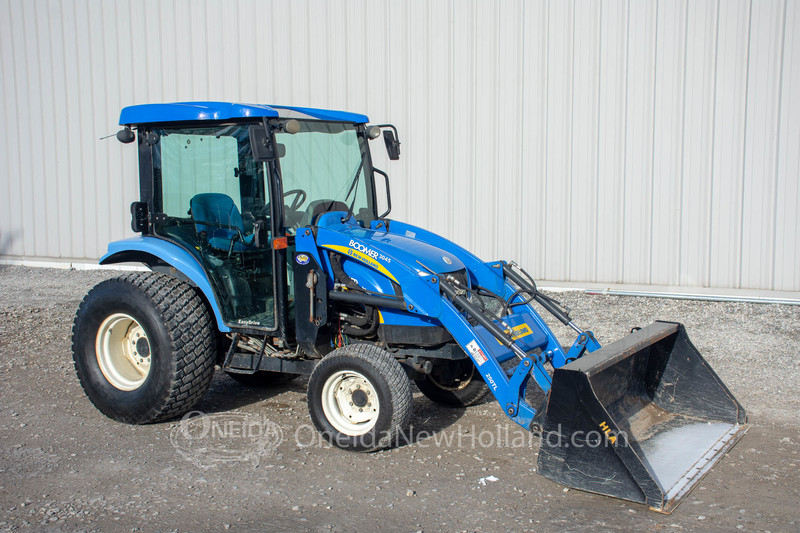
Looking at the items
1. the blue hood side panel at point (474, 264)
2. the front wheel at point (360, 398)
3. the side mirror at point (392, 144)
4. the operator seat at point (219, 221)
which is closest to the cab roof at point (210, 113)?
the side mirror at point (392, 144)

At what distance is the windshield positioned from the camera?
4.99 metres

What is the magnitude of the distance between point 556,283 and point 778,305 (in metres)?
2.42

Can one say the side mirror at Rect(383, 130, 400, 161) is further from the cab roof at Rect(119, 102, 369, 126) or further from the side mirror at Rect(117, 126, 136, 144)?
the side mirror at Rect(117, 126, 136, 144)

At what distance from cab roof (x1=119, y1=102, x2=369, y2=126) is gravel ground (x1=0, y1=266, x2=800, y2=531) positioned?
6.52 feet

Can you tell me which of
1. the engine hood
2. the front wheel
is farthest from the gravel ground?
the engine hood

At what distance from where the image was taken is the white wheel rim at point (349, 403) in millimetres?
4574

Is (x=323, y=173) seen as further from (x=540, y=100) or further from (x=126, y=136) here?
(x=540, y=100)

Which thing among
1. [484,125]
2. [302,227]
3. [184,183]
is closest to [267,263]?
[302,227]

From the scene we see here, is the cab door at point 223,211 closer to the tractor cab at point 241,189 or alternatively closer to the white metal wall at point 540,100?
the tractor cab at point 241,189

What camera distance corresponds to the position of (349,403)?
466cm

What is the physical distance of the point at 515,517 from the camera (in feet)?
12.4

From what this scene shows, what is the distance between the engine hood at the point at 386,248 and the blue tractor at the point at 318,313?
0.01m

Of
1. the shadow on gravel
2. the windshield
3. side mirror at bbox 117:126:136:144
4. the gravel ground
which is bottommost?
the shadow on gravel

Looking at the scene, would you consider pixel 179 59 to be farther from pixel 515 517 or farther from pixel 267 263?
pixel 515 517
